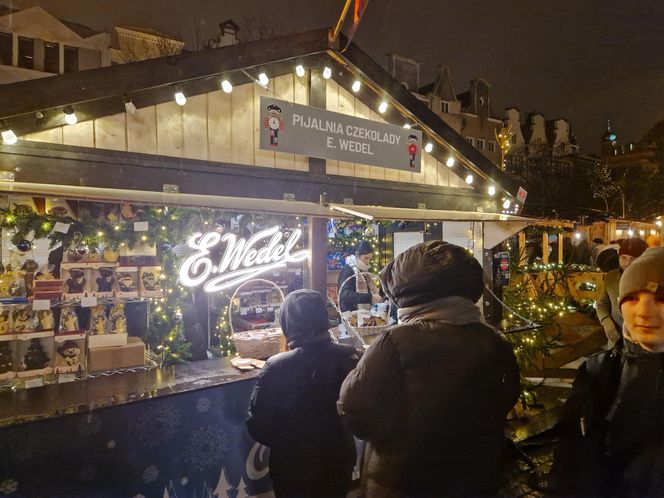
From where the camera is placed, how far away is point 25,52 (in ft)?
56.6

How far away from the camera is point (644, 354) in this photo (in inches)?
99.7

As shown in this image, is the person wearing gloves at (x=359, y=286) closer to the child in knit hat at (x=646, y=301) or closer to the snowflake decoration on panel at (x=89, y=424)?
the snowflake decoration on panel at (x=89, y=424)

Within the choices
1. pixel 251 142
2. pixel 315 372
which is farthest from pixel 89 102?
pixel 315 372

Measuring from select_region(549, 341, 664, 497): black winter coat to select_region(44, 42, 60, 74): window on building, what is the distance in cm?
2173

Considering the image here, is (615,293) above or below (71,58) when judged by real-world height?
below

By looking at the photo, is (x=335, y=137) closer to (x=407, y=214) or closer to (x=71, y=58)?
(x=407, y=214)

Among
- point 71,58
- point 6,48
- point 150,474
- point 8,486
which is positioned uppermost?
point 71,58

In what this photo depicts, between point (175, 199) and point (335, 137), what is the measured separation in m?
2.38

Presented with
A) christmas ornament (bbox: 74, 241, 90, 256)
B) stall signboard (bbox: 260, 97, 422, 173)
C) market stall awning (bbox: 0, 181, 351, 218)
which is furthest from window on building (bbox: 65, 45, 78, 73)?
market stall awning (bbox: 0, 181, 351, 218)

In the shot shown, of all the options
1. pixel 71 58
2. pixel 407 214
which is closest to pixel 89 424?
pixel 407 214

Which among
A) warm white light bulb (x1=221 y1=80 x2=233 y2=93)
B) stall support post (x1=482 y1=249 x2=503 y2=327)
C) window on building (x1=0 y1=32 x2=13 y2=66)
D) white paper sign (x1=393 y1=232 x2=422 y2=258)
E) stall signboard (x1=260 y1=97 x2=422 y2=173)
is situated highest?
window on building (x1=0 y1=32 x2=13 y2=66)

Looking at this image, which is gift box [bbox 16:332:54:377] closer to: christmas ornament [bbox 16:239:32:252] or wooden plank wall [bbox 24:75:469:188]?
christmas ornament [bbox 16:239:32:252]

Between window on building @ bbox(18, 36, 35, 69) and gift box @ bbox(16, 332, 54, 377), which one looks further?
window on building @ bbox(18, 36, 35, 69)

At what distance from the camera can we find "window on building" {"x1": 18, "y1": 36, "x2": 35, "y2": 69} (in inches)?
676
